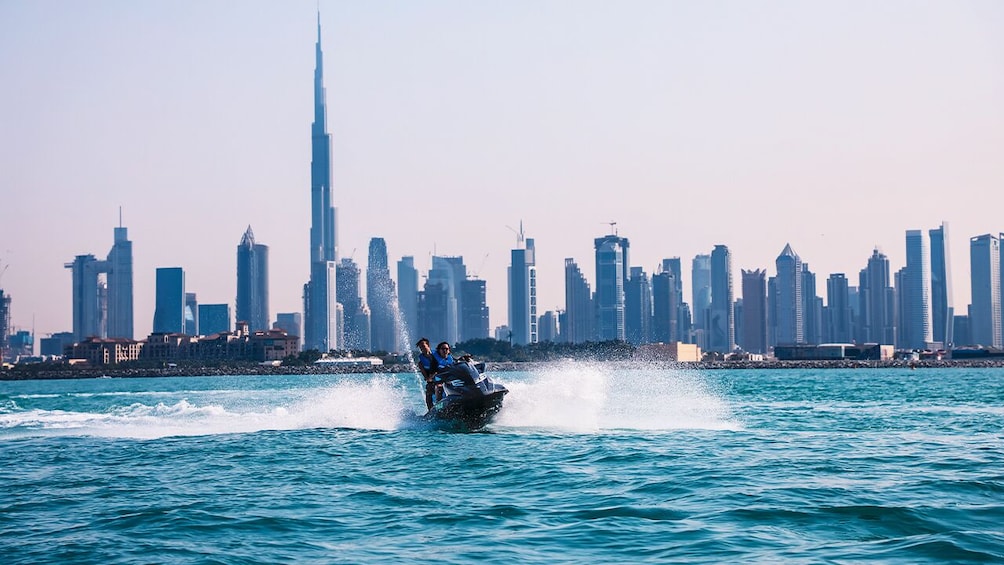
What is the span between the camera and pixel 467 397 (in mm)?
27859

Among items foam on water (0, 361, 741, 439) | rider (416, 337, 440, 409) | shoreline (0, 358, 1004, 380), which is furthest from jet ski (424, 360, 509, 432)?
shoreline (0, 358, 1004, 380)

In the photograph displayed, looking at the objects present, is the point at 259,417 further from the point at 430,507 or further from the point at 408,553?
the point at 408,553

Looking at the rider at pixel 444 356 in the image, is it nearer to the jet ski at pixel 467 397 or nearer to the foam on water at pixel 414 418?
the jet ski at pixel 467 397

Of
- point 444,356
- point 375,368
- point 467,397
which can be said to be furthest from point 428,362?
point 375,368

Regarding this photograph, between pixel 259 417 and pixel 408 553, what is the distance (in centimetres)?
2498

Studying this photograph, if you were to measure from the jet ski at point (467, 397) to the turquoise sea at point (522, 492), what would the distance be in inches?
38.4

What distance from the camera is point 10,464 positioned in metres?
24.5

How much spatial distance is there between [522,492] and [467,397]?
1022cm

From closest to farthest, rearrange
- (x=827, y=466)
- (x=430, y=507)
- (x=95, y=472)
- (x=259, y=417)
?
1. (x=430, y=507)
2. (x=827, y=466)
3. (x=95, y=472)
4. (x=259, y=417)

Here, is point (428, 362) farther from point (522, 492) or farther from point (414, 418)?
point (522, 492)

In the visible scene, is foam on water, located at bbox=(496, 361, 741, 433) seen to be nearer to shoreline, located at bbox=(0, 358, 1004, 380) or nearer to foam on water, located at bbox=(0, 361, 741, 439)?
foam on water, located at bbox=(0, 361, 741, 439)

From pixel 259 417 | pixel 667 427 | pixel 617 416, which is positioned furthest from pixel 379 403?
pixel 667 427

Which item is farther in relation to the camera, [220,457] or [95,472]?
[220,457]

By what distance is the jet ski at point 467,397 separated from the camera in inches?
1091
